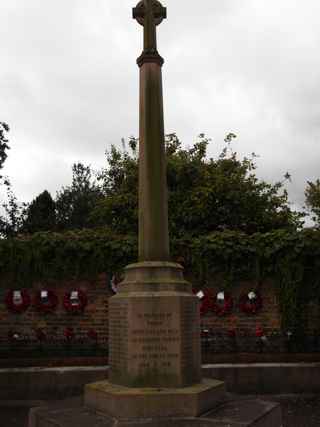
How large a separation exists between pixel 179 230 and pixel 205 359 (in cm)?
911

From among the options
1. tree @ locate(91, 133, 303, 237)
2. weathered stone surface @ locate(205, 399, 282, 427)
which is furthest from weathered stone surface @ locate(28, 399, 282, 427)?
tree @ locate(91, 133, 303, 237)

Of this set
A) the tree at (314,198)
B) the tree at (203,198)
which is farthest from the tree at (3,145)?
the tree at (314,198)

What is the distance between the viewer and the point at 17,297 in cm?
986

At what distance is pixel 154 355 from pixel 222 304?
17.6ft

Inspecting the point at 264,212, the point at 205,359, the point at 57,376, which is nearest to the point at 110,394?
the point at 57,376

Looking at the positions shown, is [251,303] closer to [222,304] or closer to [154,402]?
[222,304]

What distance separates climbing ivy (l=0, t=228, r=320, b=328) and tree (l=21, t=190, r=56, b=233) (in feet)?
63.9

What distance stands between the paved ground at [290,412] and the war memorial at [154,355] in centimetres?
178

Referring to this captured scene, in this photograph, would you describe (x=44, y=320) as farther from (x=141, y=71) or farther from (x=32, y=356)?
(x=141, y=71)

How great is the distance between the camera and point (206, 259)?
10.3 metres

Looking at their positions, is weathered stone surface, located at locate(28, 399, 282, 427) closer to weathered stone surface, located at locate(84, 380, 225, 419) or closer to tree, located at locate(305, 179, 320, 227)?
weathered stone surface, located at locate(84, 380, 225, 419)

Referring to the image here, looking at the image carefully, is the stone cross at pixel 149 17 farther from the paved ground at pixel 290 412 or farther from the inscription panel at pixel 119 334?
the paved ground at pixel 290 412

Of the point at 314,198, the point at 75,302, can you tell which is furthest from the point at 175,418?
the point at 314,198

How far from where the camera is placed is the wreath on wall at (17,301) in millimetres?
9820
